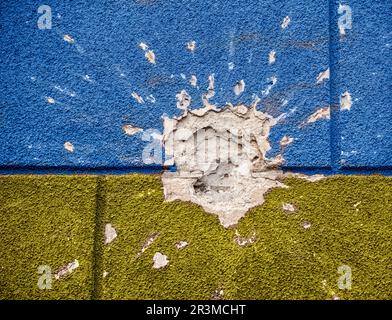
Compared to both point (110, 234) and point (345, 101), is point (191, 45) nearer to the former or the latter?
point (345, 101)

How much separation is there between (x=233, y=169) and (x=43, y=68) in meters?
0.78

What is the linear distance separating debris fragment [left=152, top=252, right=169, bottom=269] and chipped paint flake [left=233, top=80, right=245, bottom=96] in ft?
2.09

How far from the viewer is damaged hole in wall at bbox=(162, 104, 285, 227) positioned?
1.70 metres

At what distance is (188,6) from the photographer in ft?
5.73

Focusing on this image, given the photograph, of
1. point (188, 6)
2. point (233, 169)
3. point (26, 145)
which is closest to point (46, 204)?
point (26, 145)

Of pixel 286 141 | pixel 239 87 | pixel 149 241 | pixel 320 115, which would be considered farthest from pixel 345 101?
pixel 149 241

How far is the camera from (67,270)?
1.65 meters

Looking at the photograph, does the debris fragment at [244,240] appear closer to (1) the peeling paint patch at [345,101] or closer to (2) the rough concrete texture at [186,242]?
(2) the rough concrete texture at [186,242]

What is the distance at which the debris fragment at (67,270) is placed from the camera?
1.65 metres

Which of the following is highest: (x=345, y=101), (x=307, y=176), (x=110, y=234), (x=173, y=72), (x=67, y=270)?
(x=173, y=72)

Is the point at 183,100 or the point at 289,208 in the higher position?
the point at 183,100

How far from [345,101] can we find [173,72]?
2.08ft

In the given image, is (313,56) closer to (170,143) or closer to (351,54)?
(351,54)

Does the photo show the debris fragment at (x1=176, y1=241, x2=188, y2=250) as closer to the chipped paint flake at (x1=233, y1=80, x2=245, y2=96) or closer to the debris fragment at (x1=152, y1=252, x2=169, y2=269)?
the debris fragment at (x1=152, y1=252, x2=169, y2=269)
